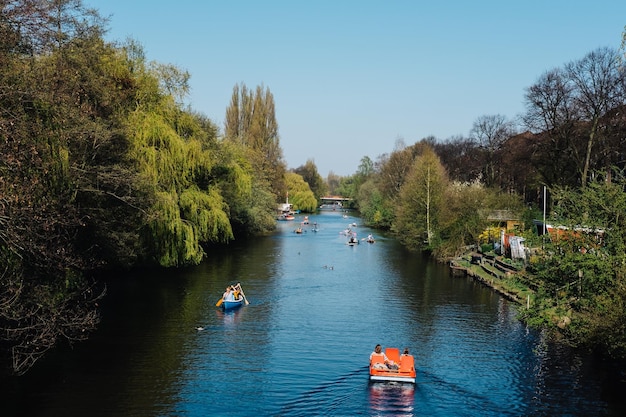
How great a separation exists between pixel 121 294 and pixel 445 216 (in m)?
34.2

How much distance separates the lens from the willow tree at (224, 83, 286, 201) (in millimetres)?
100438

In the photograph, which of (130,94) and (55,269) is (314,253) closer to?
(130,94)

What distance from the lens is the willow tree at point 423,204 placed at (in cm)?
6387

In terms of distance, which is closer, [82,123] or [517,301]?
[82,123]

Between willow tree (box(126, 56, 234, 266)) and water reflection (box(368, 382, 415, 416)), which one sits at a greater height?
willow tree (box(126, 56, 234, 266))

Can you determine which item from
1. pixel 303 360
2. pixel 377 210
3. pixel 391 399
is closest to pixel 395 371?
pixel 391 399

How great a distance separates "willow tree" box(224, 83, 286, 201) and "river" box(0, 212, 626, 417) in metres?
62.2

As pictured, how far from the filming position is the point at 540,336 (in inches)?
1092

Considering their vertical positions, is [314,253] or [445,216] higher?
[445,216]

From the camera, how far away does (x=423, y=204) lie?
6544cm

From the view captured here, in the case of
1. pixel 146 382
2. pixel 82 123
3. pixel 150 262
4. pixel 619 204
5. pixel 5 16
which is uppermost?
pixel 5 16

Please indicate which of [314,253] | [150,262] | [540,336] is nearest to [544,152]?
[314,253]

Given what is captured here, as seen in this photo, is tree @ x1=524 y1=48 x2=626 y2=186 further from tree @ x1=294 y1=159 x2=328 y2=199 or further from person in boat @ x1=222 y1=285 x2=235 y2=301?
tree @ x1=294 y1=159 x2=328 y2=199

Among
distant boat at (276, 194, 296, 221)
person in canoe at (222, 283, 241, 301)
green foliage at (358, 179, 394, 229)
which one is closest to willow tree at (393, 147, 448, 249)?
green foliage at (358, 179, 394, 229)
